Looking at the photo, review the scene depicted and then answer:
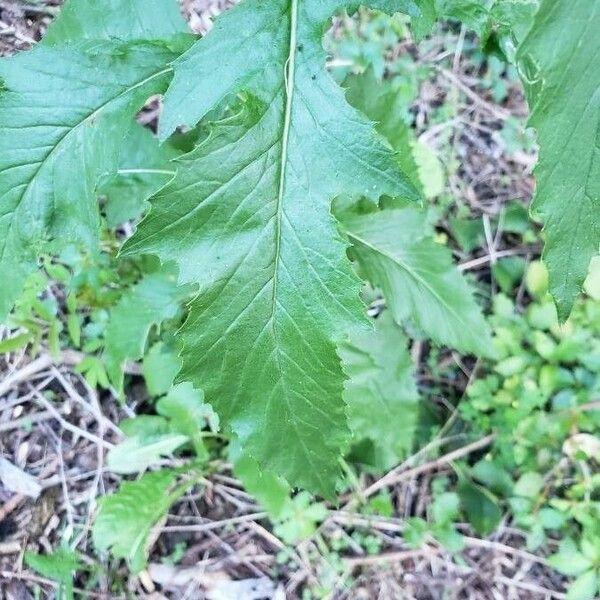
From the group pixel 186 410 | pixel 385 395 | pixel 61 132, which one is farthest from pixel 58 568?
pixel 61 132

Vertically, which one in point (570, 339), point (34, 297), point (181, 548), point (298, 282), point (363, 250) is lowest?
point (181, 548)

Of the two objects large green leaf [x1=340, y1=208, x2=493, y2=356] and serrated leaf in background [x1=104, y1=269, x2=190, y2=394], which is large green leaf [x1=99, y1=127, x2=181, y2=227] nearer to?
serrated leaf in background [x1=104, y1=269, x2=190, y2=394]

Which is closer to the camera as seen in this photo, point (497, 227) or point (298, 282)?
point (298, 282)

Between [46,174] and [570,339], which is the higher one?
[46,174]

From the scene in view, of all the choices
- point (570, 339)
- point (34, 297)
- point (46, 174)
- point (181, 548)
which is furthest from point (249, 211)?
point (570, 339)

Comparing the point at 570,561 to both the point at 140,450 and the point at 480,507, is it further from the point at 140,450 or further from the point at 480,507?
the point at 140,450

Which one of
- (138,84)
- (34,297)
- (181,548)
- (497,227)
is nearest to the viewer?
(138,84)

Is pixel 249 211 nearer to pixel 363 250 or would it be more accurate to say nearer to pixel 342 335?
pixel 342 335
